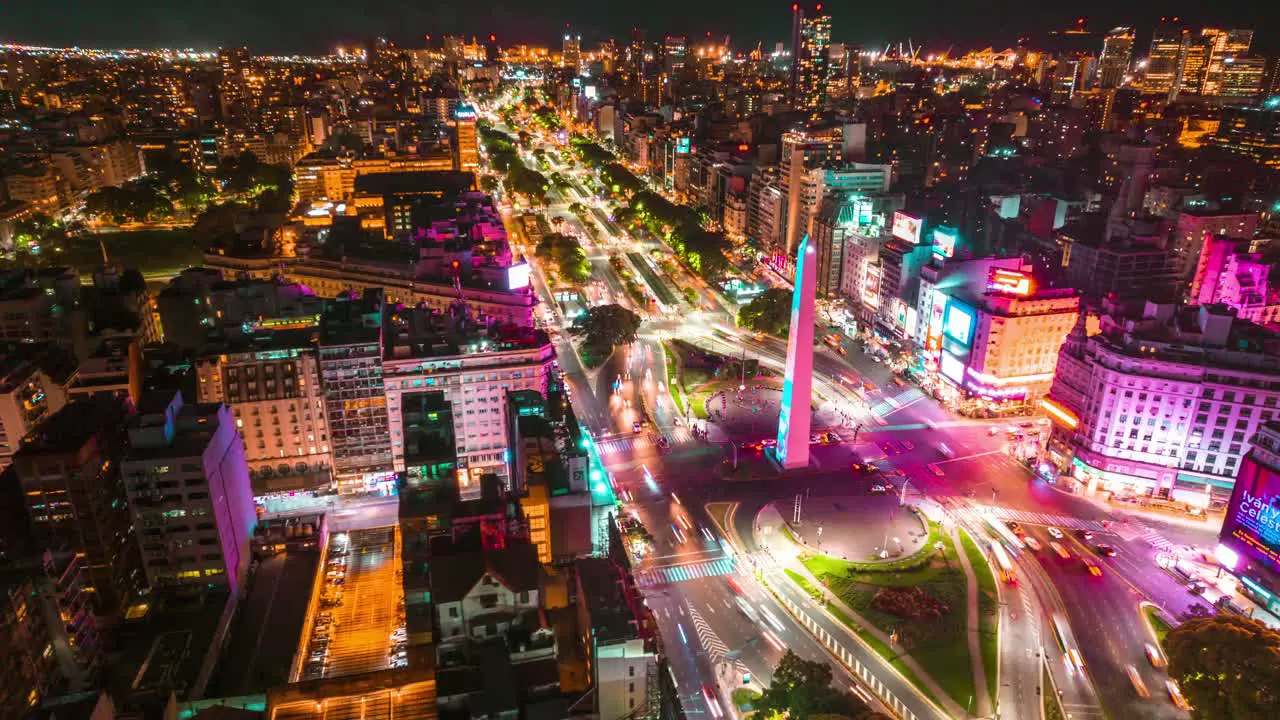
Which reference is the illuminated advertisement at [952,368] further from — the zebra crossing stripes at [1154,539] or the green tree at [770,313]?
the zebra crossing stripes at [1154,539]

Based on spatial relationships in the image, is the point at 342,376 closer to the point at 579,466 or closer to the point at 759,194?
the point at 579,466

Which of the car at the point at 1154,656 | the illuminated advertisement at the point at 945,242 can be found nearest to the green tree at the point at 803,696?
the car at the point at 1154,656

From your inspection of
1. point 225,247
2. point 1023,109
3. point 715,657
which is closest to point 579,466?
point 715,657

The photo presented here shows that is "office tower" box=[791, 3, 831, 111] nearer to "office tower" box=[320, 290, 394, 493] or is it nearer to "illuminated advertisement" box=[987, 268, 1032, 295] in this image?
"illuminated advertisement" box=[987, 268, 1032, 295]

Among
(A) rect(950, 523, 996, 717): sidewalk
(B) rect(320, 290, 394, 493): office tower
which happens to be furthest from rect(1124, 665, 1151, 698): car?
(B) rect(320, 290, 394, 493): office tower

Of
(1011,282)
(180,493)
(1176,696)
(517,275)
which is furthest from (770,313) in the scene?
(180,493)
